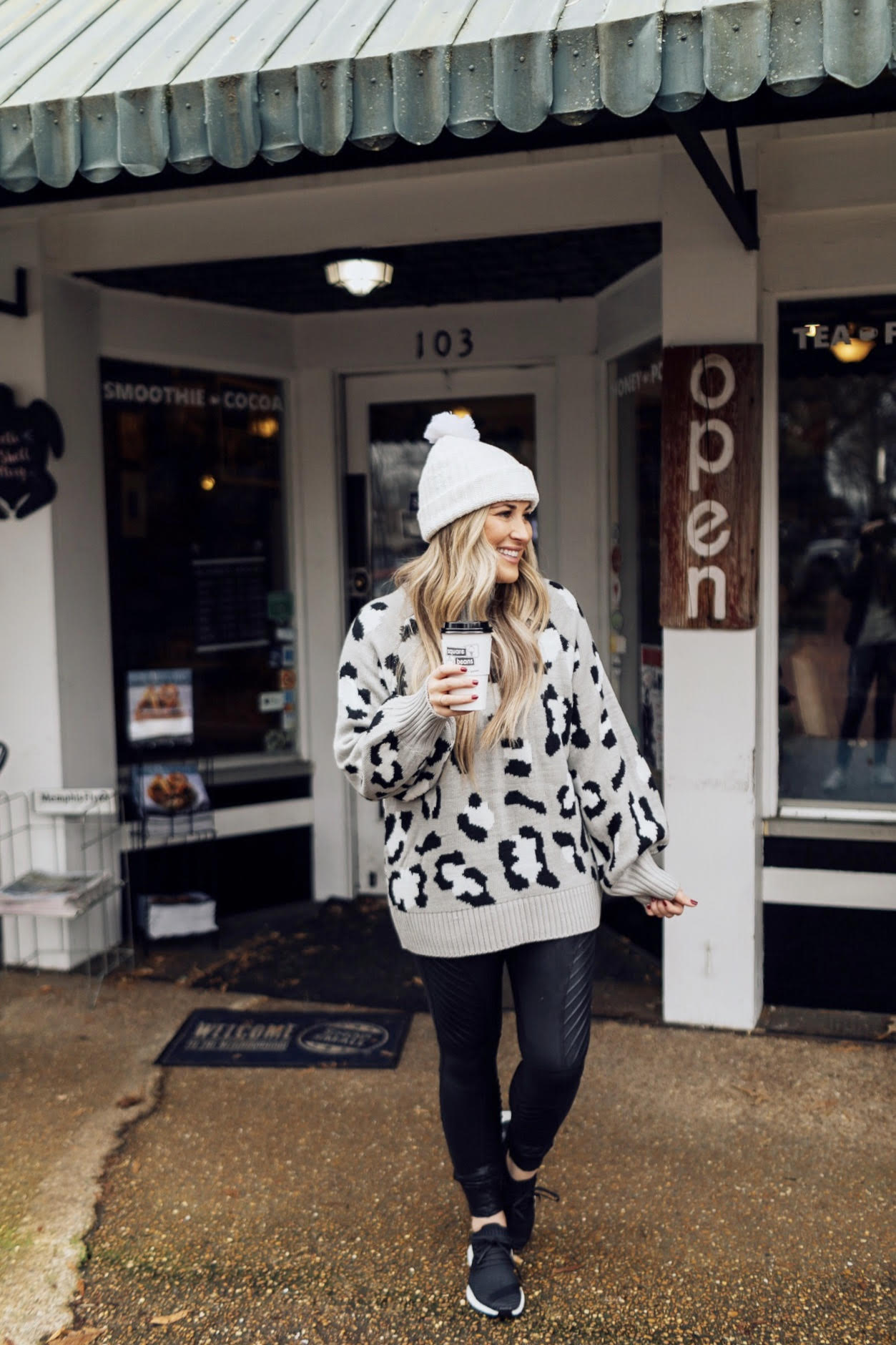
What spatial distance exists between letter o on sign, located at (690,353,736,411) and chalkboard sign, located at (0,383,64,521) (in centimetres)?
259

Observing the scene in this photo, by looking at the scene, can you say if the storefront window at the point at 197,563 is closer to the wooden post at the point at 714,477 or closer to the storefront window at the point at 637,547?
the storefront window at the point at 637,547

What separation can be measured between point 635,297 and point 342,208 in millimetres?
1293

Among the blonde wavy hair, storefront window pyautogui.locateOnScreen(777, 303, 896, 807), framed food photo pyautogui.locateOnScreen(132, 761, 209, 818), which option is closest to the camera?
the blonde wavy hair

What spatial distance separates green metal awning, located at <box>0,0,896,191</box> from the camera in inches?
107

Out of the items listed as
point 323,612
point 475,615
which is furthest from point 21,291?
point 475,615

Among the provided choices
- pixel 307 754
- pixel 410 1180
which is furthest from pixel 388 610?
pixel 307 754

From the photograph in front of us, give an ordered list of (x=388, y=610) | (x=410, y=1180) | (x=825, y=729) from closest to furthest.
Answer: (x=388, y=610)
(x=410, y=1180)
(x=825, y=729)

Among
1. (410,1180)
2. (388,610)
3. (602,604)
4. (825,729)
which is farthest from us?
(602,604)

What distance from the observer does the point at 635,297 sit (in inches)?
200

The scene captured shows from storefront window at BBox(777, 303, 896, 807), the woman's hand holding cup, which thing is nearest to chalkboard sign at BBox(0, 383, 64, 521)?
storefront window at BBox(777, 303, 896, 807)

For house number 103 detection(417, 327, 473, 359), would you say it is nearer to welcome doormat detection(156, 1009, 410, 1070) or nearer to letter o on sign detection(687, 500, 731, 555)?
letter o on sign detection(687, 500, 731, 555)

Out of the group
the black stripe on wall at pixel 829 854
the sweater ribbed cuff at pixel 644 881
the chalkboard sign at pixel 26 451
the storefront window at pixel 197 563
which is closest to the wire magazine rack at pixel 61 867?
the storefront window at pixel 197 563

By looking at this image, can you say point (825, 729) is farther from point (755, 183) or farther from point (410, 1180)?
point (410, 1180)

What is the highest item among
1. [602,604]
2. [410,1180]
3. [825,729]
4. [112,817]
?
[602,604]
